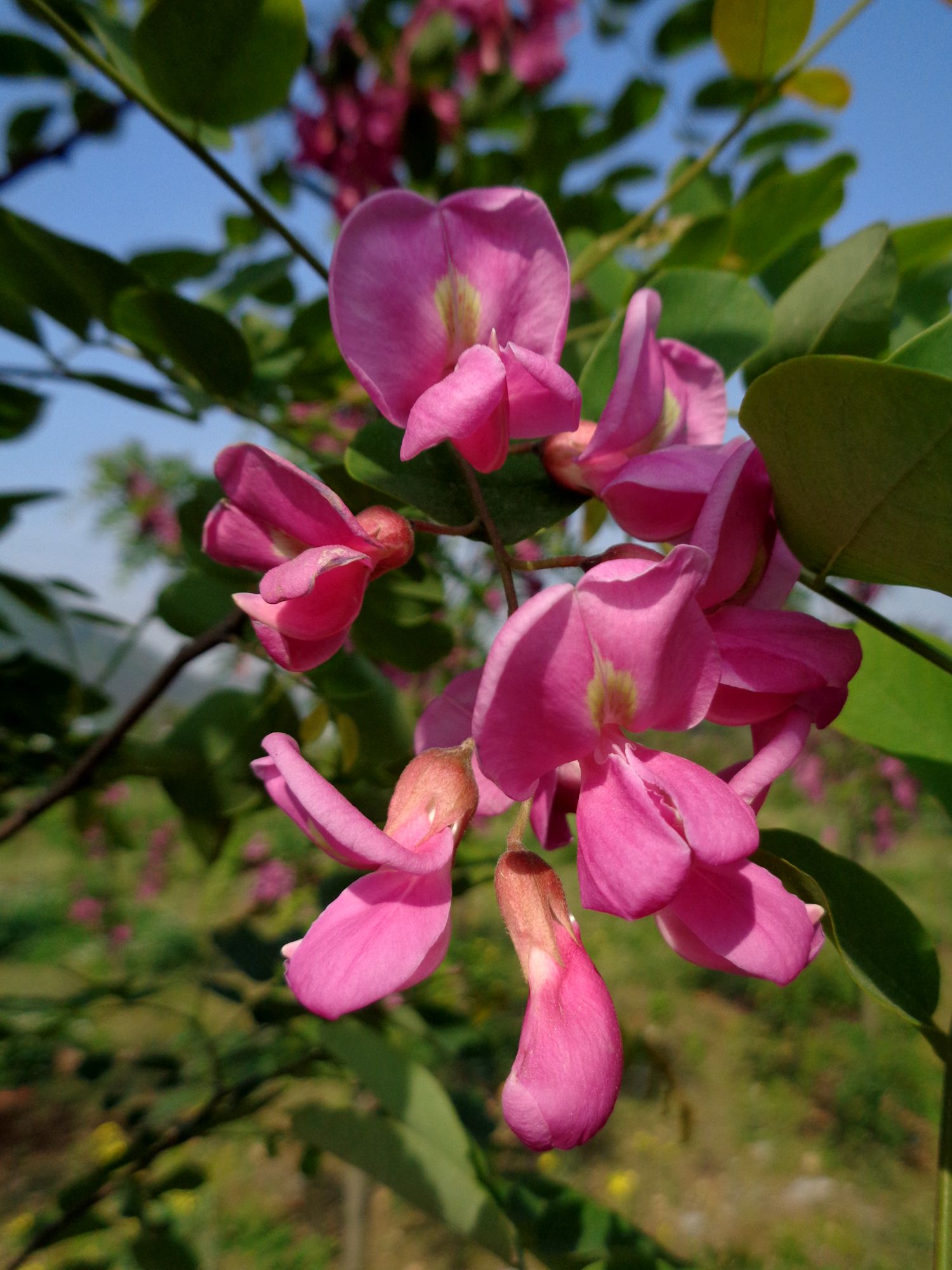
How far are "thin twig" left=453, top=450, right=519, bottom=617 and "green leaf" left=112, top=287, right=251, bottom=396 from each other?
0.22 meters

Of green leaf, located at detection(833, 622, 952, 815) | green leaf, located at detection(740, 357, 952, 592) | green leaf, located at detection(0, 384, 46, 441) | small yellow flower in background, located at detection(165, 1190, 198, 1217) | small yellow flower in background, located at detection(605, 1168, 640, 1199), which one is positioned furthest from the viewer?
small yellow flower in background, located at detection(605, 1168, 640, 1199)

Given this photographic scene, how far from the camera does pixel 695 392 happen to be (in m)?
0.43

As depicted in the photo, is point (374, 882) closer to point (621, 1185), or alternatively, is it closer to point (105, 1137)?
point (621, 1185)

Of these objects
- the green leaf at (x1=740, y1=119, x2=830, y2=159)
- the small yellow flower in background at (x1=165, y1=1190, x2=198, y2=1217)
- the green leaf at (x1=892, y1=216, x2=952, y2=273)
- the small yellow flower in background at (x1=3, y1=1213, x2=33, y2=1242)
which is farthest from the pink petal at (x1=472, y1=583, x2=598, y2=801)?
the small yellow flower in background at (x1=165, y1=1190, x2=198, y2=1217)

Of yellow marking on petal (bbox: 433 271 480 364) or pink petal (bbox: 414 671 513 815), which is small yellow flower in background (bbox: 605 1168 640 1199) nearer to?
pink petal (bbox: 414 671 513 815)

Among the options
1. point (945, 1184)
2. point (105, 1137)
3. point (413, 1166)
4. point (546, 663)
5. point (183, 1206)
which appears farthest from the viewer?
point (105, 1137)

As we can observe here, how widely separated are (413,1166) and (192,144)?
0.74 metres

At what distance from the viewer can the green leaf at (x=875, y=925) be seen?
0.38m

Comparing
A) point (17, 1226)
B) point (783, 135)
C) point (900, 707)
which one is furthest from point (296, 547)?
point (17, 1226)

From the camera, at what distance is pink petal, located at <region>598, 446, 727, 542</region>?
32 centimetres

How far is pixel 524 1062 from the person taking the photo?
28 centimetres

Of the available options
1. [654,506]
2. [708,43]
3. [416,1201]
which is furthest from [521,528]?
[708,43]

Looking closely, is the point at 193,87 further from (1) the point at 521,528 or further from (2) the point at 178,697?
(2) the point at 178,697

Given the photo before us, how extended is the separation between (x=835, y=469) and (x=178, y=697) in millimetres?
4844
